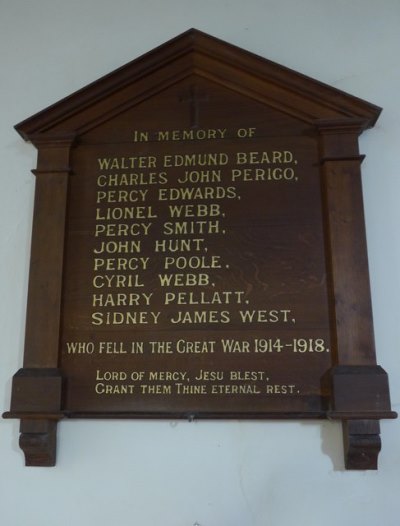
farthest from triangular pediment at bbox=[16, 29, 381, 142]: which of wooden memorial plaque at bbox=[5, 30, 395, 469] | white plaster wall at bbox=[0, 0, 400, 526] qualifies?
white plaster wall at bbox=[0, 0, 400, 526]

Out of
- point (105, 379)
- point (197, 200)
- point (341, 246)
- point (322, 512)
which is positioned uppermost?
point (197, 200)

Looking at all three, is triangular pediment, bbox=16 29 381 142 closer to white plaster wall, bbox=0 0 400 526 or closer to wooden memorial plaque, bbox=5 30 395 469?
wooden memorial plaque, bbox=5 30 395 469

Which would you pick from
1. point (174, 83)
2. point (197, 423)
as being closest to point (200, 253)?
point (197, 423)

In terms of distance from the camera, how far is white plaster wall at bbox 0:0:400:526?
1.95m

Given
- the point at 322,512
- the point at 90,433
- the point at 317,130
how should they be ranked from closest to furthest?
1. the point at 322,512
2. the point at 90,433
3. the point at 317,130

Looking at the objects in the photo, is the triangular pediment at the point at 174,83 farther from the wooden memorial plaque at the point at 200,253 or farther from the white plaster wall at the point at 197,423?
the white plaster wall at the point at 197,423

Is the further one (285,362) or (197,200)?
(197,200)

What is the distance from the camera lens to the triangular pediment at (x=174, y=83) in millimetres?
2258

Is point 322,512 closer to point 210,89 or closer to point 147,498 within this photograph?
point 147,498

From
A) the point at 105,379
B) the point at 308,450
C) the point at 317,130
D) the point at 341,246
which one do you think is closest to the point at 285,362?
the point at 308,450

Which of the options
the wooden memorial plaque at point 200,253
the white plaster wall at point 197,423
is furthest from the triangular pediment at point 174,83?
the white plaster wall at point 197,423

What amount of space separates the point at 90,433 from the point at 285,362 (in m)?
0.73

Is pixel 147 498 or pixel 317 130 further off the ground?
pixel 317 130

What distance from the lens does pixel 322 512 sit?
1.92 metres
